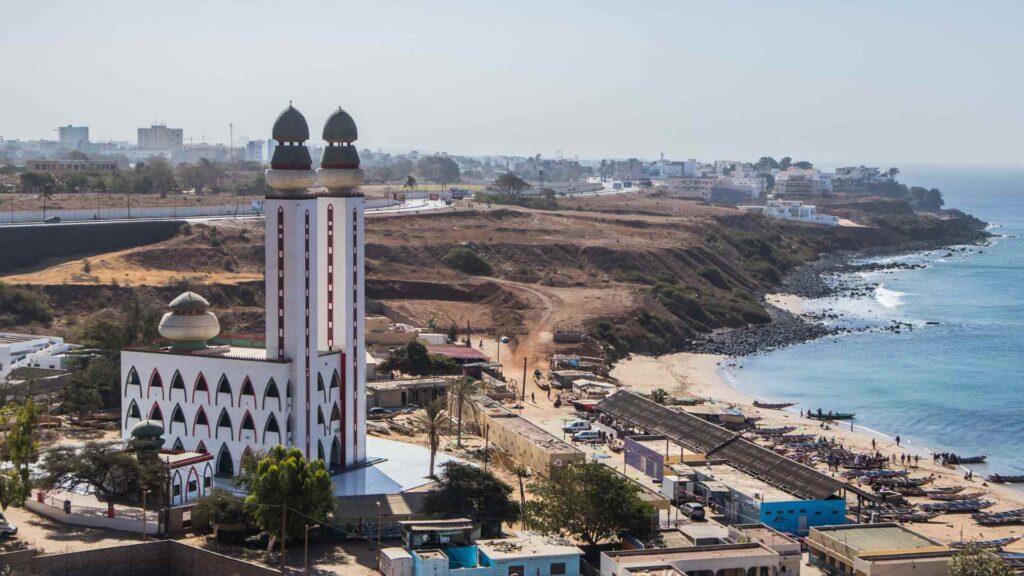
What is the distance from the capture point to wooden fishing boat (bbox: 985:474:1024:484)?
50.9 metres

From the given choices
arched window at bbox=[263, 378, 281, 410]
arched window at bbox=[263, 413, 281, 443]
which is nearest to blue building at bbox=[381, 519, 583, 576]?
arched window at bbox=[263, 413, 281, 443]

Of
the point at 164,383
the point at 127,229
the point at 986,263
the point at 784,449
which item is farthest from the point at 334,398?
the point at 986,263

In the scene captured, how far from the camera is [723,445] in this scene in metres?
46.2

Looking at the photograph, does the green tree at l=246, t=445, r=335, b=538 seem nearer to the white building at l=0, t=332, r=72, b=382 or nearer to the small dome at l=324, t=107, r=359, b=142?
the small dome at l=324, t=107, r=359, b=142

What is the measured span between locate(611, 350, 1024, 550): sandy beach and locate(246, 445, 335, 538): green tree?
19.1 metres

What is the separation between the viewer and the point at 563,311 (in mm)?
82625

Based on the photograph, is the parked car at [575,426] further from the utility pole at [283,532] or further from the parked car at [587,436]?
the utility pole at [283,532]

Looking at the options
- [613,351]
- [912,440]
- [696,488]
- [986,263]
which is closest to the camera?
[696,488]

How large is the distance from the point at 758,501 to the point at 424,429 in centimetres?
1555

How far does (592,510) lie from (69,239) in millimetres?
55664

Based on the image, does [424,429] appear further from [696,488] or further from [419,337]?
[419,337]

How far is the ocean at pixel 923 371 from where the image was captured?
60.3 metres

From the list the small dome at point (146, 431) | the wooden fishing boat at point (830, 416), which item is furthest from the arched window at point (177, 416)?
the wooden fishing boat at point (830, 416)

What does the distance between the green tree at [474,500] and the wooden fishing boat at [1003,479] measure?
22.7 metres
